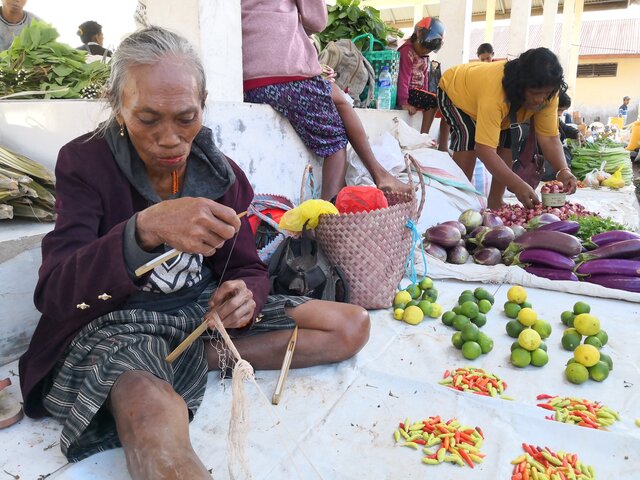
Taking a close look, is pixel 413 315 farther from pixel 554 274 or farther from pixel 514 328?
pixel 554 274

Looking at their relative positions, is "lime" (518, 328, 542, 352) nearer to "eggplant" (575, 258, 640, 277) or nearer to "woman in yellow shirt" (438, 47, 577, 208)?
"eggplant" (575, 258, 640, 277)

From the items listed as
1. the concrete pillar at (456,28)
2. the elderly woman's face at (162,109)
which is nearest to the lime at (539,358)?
the elderly woman's face at (162,109)

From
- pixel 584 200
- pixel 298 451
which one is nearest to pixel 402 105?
pixel 584 200

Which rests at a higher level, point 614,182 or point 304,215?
point 304,215

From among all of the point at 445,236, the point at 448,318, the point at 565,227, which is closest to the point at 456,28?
the point at 565,227

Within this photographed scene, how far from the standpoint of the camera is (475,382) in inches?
74.0

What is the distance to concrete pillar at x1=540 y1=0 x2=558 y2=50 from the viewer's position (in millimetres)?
12695

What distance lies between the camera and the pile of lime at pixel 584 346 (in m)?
1.92

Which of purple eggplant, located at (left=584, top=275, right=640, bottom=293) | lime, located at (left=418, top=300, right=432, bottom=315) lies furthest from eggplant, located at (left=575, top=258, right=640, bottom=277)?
lime, located at (left=418, top=300, right=432, bottom=315)

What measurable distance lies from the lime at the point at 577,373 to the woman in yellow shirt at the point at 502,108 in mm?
2369

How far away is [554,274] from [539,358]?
3.70 feet

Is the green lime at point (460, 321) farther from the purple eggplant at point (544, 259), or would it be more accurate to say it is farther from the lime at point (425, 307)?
the purple eggplant at point (544, 259)

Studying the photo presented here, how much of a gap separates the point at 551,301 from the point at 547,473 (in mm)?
1546

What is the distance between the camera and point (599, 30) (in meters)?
22.1
